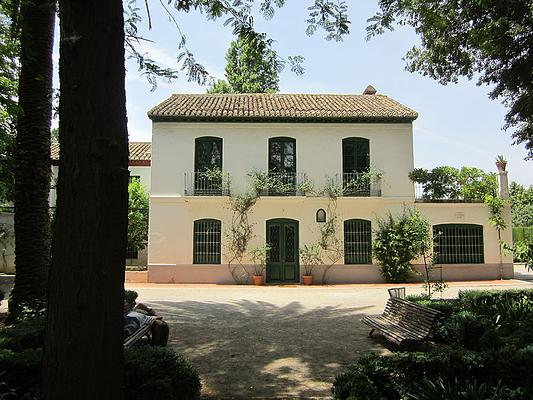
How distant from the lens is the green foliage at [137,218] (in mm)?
21625

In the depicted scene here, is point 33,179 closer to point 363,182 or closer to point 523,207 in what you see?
point 363,182

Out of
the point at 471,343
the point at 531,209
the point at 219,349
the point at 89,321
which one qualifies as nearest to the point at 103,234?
the point at 89,321

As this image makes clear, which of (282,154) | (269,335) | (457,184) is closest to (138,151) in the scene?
(282,154)

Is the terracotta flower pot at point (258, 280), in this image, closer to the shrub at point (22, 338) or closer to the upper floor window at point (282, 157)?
the upper floor window at point (282, 157)

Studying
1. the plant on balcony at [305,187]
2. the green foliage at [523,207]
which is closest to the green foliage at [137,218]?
the plant on balcony at [305,187]

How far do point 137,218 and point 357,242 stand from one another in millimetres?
11001

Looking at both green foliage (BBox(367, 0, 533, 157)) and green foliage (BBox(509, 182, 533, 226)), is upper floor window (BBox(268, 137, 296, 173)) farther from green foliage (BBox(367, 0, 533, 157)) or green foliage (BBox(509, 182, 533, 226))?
green foliage (BBox(509, 182, 533, 226))

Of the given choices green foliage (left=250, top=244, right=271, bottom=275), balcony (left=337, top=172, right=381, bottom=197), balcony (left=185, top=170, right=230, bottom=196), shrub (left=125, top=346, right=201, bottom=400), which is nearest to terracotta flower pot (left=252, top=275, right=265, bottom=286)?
green foliage (left=250, top=244, right=271, bottom=275)

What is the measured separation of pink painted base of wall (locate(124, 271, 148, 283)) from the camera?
18.8 m

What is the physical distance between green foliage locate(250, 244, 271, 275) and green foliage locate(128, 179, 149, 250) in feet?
22.3

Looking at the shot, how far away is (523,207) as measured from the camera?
3897 centimetres

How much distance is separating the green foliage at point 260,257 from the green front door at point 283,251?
0.32 m

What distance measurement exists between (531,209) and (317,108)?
90.5 ft

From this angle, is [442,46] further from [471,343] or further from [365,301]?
[471,343]
